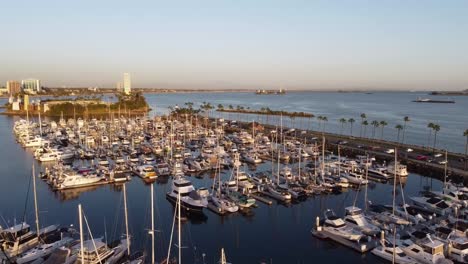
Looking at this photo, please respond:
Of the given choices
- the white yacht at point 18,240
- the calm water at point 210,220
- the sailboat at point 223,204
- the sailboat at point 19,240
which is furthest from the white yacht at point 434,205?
the white yacht at point 18,240

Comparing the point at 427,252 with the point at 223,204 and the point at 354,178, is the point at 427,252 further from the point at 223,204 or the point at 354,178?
the point at 354,178

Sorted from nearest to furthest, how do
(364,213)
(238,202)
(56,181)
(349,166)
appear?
1. (364,213)
2. (238,202)
3. (56,181)
4. (349,166)

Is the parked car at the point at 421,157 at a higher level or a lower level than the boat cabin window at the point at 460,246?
higher

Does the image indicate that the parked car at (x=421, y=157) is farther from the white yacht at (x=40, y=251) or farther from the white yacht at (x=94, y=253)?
the white yacht at (x=40, y=251)

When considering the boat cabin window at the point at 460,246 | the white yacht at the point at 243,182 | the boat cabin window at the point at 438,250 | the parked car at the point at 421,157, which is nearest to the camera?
the boat cabin window at the point at 438,250

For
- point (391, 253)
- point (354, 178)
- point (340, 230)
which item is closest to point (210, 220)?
point (340, 230)

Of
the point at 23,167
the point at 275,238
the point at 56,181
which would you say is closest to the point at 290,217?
the point at 275,238

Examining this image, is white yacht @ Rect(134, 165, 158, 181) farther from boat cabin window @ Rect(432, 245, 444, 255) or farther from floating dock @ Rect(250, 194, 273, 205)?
boat cabin window @ Rect(432, 245, 444, 255)

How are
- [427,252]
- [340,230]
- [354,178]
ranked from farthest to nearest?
[354,178], [340,230], [427,252]

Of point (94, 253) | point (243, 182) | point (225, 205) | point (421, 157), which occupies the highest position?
point (421, 157)

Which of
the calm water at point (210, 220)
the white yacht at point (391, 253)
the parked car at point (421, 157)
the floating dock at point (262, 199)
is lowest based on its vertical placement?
the calm water at point (210, 220)

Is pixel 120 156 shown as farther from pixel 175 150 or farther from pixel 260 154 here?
pixel 260 154
